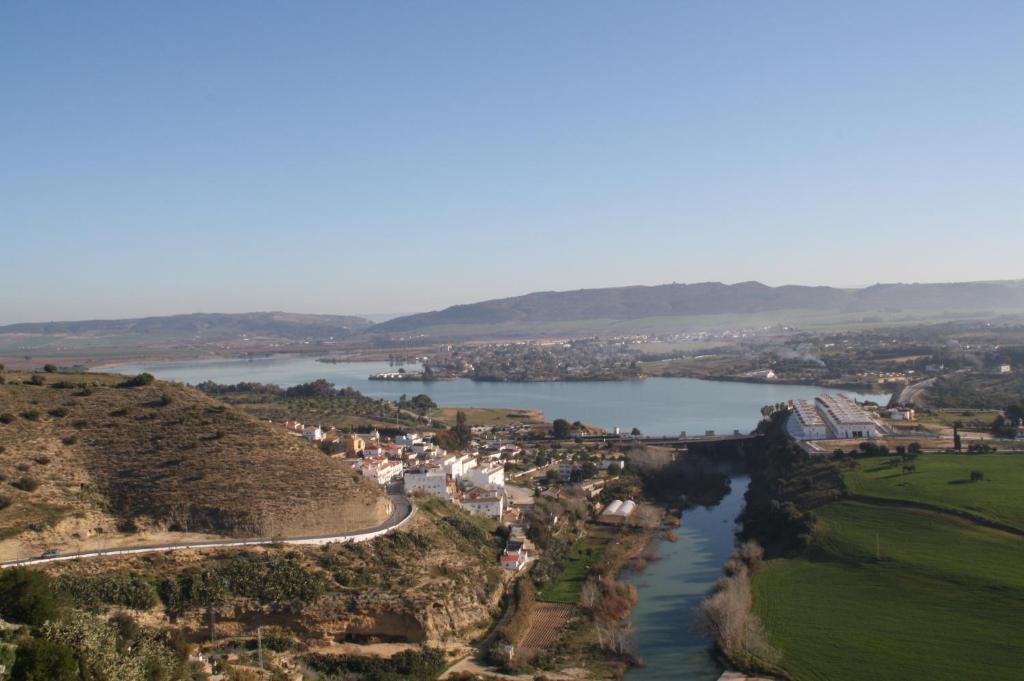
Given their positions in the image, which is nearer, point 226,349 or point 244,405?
point 244,405

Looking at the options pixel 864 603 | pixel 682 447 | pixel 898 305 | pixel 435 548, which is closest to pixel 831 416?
pixel 682 447

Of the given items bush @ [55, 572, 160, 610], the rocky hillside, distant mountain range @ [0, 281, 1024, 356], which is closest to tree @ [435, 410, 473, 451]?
the rocky hillside

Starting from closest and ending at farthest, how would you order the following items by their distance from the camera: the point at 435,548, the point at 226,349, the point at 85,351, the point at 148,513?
the point at 148,513 < the point at 435,548 < the point at 85,351 < the point at 226,349

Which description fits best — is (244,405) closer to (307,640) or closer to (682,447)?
(682,447)

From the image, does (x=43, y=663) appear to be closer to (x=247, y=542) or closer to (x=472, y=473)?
(x=247, y=542)

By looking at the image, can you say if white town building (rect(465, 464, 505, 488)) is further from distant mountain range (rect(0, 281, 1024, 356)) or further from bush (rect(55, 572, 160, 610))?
distant mountain range (rect(0, 281, 1024, 356))

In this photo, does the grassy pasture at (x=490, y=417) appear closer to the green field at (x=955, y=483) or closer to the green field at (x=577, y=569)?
the green field at (x=955, y=483)

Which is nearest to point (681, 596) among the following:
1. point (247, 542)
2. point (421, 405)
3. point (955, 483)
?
point (247, 542)
